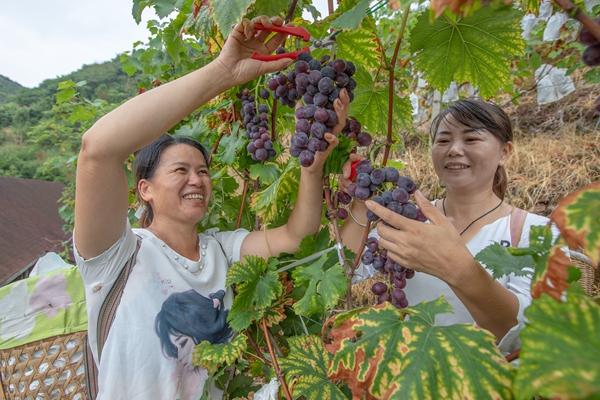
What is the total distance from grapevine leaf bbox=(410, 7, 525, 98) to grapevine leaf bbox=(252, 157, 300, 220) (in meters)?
0.54

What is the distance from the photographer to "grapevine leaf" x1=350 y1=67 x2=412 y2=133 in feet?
3.97

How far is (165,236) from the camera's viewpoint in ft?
4.72

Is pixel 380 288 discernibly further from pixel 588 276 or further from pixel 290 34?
pixel 588 276

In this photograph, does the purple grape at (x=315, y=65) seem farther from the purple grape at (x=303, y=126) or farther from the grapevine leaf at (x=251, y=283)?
the grapevine leaf at (x=251, y=283)

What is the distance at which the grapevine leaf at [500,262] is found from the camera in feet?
2.79

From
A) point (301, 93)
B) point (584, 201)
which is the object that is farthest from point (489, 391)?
point (301, 93)

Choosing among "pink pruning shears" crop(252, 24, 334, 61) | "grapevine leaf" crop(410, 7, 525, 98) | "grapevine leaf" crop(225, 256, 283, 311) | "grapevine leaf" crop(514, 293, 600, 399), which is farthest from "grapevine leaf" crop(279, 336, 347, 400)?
"grapevine leaf" crop(410, 7, 525, 98)

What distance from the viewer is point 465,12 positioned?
46 cm

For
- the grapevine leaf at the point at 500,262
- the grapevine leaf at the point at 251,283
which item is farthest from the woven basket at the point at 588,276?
the grapevine leaf at the point at 251,283

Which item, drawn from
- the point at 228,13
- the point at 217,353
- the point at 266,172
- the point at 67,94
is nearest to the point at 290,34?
the point at 228,13

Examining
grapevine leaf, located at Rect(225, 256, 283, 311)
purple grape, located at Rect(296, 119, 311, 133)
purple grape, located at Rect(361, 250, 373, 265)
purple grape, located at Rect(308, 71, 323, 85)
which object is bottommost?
grapevine leaf, located at Rect(225, 256, 283, 311)

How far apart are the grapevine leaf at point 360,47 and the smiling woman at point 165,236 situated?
19cm

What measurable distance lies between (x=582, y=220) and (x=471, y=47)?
2.88ft

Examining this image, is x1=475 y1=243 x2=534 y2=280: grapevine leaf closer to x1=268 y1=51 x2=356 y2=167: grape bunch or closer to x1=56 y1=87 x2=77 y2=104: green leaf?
x1=268 y1=51 x2=356 y2=167: grape bunch
